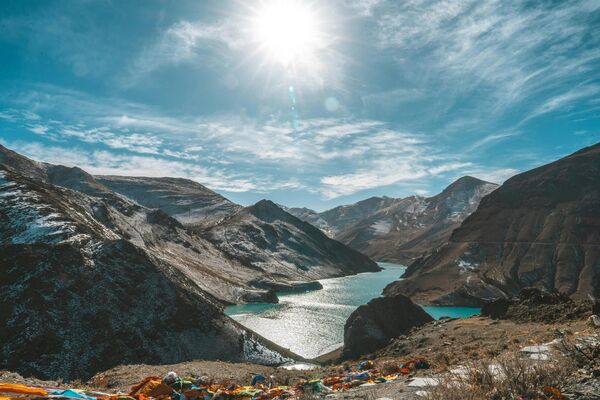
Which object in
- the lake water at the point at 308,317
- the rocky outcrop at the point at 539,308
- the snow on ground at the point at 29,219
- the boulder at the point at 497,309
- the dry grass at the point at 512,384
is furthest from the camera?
the lake water at the point at 308,317

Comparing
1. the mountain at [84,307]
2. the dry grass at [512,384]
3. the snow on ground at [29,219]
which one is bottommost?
the mountain at [84,307]

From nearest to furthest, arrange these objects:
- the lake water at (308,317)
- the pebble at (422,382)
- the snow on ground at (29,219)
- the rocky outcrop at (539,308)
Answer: the pebble at (422,382) → the rocky outcrop at (539,308) → the snow on ground at (29,219) → the lake water at (308,317)

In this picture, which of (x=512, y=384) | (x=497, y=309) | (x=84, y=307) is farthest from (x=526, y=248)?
(x=512, y=384)

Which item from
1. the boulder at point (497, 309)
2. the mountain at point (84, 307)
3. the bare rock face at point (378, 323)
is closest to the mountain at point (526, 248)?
the bare rock face at point (378, 323)

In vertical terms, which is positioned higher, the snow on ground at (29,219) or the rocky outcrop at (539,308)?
the snow on ground at (29,219)

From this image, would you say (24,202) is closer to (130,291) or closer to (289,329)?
(130,291)

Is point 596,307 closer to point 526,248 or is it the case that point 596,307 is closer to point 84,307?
point 84,307

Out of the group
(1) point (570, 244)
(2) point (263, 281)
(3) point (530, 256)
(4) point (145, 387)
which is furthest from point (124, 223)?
(1) point (570, 244)

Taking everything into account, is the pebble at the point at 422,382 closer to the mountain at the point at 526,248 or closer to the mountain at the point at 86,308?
the mountain at the point at 86,308
